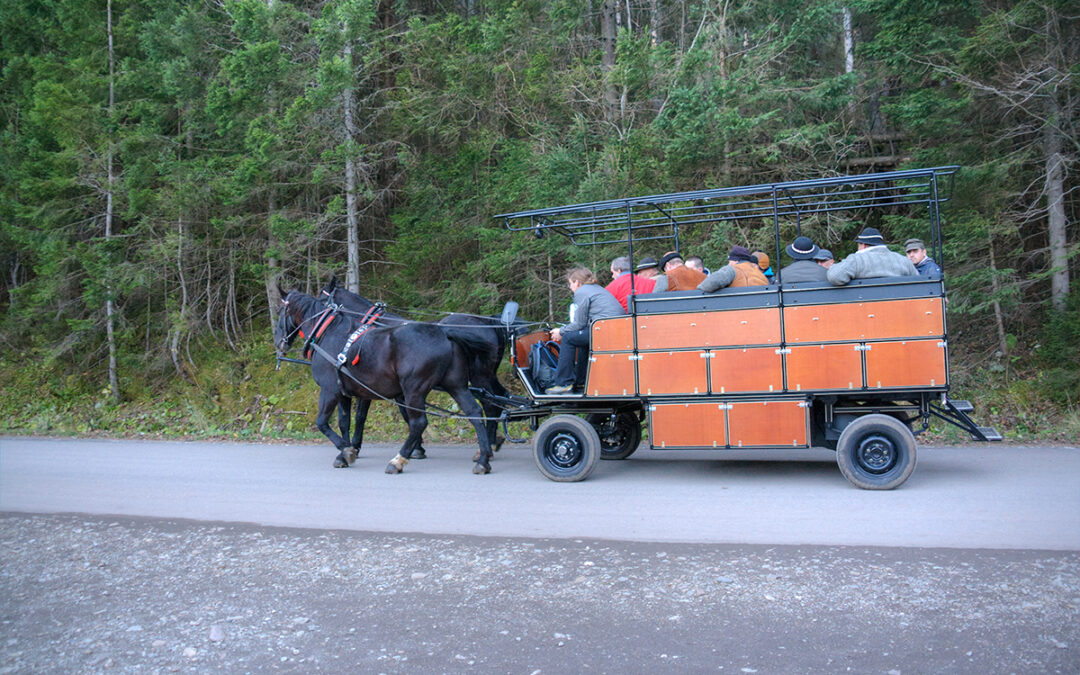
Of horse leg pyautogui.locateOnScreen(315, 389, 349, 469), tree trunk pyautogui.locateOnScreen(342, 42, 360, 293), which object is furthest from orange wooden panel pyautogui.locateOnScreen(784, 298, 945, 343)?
tree trunk pyautogui.locateOnScreen(342, 42, 360, 293)

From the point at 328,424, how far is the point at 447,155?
25.8 feet

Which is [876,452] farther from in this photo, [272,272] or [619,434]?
[272,272]

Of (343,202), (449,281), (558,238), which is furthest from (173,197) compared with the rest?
(558,238)

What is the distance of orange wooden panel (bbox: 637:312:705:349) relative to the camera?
807 centimetres

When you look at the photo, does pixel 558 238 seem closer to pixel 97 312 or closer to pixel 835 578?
pixel 835 578

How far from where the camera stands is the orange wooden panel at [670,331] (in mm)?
8070

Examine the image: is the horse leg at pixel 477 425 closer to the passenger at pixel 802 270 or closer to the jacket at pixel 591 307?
the jacket at pixel 591 307

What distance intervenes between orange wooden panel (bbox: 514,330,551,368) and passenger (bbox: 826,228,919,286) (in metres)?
3.35

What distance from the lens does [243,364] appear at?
1780 centimetres

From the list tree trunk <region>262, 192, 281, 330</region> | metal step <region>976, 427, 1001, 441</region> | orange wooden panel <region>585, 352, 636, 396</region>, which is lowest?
metal step <region>976, 427, 1001, 441</region>

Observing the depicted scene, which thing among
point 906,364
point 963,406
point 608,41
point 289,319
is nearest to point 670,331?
point 906,364

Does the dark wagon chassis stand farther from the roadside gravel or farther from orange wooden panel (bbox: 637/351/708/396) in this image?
the roadside gravel

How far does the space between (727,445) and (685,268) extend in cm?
214

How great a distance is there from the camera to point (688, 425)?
806cm
